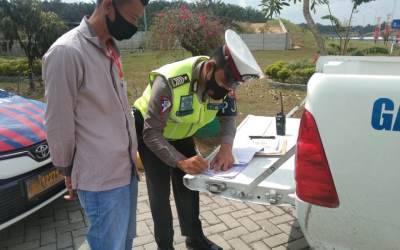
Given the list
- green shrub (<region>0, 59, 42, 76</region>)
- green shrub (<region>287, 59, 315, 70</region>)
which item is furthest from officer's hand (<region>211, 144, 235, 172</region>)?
green shrub (<region>0, 59, 42, 76</region>)

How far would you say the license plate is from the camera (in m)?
2.91

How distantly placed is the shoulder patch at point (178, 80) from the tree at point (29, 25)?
931 centimetres

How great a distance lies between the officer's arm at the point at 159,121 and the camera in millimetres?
2066

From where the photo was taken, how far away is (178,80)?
211 cm

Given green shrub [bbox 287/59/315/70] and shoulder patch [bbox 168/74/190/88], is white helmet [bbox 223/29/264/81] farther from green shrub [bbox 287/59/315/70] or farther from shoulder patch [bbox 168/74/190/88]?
green shrub [bbox 287/59/315/70]

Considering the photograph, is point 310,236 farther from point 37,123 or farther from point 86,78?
point 37,123

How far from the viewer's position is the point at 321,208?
1.52 meters

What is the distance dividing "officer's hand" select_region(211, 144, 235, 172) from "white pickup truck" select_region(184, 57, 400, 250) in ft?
2.05

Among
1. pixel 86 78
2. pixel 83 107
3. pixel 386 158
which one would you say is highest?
pixel 86 78

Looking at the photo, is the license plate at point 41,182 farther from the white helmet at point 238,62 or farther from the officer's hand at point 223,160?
the white helmet at point 238,62

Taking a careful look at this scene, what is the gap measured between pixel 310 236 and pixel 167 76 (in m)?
1.12

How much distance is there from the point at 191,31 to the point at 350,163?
7.70m

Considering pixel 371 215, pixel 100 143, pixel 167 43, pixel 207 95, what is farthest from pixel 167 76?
pixel 167 43

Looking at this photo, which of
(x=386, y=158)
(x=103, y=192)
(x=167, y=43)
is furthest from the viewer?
(x=167, y=43)
